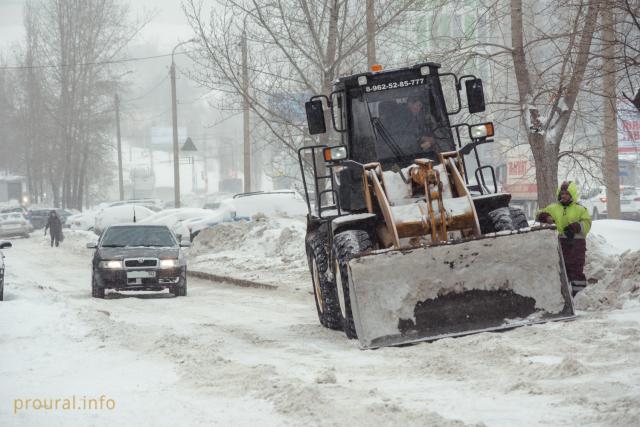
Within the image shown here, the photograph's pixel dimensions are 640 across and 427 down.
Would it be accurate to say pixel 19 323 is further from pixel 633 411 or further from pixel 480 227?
pixel 633 411

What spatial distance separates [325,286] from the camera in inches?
465

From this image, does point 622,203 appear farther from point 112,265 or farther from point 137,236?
point 112,265

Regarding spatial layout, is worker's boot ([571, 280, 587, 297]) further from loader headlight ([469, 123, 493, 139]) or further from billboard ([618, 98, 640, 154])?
billboard ([618, 98, 640, 154])

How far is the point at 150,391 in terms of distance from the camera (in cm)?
812

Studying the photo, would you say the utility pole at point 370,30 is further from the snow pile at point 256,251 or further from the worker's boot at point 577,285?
the worker's boot at point 577,285

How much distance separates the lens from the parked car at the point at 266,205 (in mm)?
33562

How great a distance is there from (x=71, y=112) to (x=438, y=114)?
64.7 metres

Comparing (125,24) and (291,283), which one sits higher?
(125,24)

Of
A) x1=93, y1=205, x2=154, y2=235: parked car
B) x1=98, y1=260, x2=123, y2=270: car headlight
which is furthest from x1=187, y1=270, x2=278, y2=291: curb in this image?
x1=93, y1=205, x2=154, y2=235: parked car

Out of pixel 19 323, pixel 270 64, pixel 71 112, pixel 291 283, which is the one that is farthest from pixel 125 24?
pixel 19 323

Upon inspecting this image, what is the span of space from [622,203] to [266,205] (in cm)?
1490

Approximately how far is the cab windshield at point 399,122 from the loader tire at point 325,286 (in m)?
1.16

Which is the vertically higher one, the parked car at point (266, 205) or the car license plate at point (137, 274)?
the parked car at point (266, 205)

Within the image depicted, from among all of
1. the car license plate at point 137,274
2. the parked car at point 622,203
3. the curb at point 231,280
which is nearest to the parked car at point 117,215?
the parked car at point 622,203
